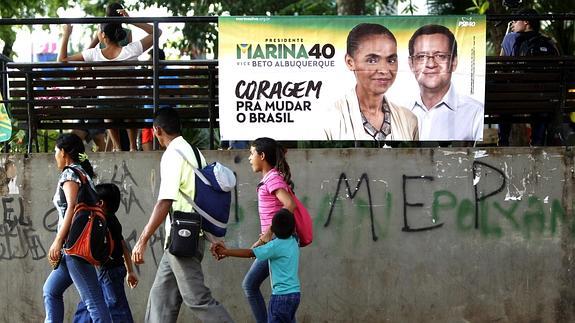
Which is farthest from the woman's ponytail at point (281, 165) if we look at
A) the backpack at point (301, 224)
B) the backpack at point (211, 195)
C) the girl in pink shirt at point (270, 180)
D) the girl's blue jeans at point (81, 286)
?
the girl's blue jeans at point (81, 286)

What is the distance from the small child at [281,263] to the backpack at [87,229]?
36.1 inches

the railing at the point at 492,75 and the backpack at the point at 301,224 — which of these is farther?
the railing at the point at 492,75

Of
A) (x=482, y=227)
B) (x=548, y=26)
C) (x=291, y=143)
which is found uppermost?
(x=548, y=26)

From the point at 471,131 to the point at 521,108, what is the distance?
571 millimetres

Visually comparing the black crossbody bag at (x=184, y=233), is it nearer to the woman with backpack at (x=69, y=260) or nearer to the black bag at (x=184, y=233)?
the black bag at (x=184, y=233)

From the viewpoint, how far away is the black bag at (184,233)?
271 inches

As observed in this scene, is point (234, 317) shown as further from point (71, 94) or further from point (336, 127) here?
point (71, 94)

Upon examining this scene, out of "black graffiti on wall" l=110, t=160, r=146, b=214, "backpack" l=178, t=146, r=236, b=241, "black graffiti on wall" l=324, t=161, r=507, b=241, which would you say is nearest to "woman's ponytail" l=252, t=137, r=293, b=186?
"backpack" l=178, t=146, r=236, b=241

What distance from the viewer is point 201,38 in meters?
17.2

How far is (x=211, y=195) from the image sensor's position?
23.2 ft

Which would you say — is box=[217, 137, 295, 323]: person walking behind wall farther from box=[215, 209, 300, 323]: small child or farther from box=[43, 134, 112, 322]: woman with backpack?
box=[43, 134, 112, 322]: woman with backpack

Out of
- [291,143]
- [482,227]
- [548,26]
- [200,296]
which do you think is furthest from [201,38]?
→ [200,296]

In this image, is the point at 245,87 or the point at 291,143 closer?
the point at 245,87

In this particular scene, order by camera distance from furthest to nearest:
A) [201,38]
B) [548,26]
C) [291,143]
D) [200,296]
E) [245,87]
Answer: [201,38], [548,26], [291,143], [245,87], [200,296]
